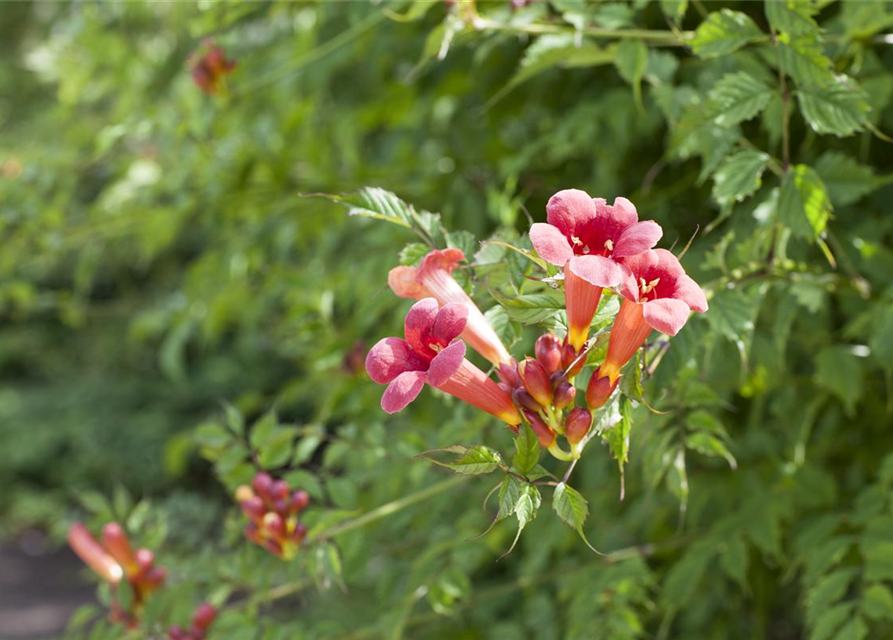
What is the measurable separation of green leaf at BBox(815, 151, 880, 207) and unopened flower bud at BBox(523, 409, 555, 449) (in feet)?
2.79

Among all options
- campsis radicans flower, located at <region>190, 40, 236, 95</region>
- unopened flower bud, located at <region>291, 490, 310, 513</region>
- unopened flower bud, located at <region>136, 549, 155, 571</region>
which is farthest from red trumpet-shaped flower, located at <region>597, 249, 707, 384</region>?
campsis radicans flower, located at <region>190, 40, 236, 95</region>

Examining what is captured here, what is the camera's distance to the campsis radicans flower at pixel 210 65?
98.0 inches

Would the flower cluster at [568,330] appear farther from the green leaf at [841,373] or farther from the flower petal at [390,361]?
the green leaf at [841,373]

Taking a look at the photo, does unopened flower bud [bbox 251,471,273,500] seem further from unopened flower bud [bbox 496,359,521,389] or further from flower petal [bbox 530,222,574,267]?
flower petal [bbox 530,222,574,267]

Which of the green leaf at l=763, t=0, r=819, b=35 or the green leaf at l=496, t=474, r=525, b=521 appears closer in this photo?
the green leaf at l=496, t=474, r=525, b=521

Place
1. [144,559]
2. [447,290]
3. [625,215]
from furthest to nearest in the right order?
[144,559] → [447,290] → [625,215]

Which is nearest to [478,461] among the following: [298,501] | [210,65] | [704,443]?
[704,443]

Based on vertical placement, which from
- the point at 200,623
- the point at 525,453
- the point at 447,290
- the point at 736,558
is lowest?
the point at 736,558

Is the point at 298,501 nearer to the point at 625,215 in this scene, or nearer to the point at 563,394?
the point at 563,394

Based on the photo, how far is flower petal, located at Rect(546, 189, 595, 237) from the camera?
1039 mm

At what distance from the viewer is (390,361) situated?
1036 mm

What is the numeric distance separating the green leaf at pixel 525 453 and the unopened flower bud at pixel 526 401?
34 millimetres

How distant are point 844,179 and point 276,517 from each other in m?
1.28

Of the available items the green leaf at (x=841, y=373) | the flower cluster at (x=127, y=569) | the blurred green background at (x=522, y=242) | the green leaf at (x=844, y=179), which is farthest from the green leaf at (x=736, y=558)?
the flower cluster at (x=127, y=569)
